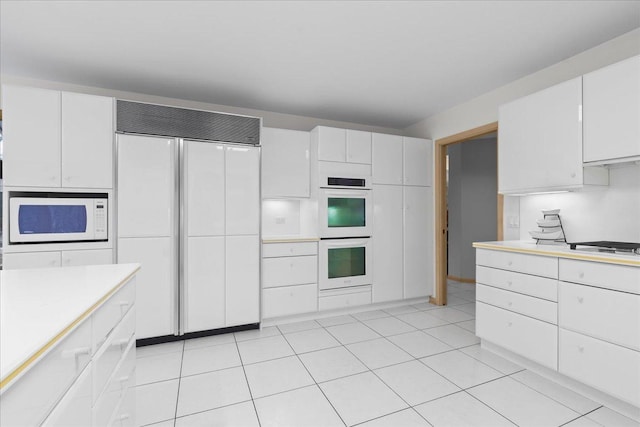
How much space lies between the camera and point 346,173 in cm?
378

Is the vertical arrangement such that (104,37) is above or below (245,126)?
above

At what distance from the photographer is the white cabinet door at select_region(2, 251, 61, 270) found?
2.44 meters

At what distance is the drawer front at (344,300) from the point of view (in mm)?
3633

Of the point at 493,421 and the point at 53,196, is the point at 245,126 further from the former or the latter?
the point at 493,421

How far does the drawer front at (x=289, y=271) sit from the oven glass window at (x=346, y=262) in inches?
8.9

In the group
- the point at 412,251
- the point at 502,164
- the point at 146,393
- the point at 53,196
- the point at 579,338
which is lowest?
the point at 146,393

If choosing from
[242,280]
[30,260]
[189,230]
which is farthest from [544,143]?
[30,260]

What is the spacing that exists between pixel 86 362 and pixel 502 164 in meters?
3.35

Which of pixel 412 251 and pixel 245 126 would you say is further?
pixel 412 251

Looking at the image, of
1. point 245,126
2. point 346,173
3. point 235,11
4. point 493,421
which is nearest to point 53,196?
point 245,126

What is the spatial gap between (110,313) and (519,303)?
108 inches

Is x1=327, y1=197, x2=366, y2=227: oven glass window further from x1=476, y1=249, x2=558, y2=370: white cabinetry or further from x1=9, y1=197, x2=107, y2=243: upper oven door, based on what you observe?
x1=9, y1=197, x2=107, y2=243: upper oven door

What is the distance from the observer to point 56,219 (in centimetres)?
257

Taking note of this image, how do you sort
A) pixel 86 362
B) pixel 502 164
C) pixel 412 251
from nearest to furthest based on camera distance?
pixel 86 362
pixel 502 164
pixel 412 251
